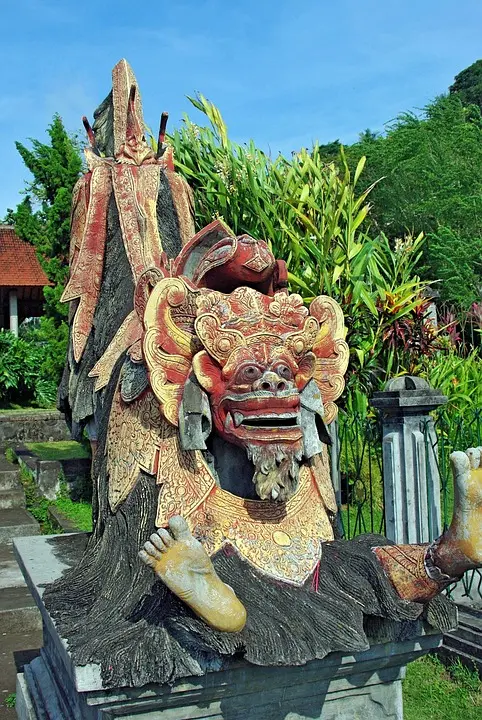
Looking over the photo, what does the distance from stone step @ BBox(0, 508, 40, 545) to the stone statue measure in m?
4.15

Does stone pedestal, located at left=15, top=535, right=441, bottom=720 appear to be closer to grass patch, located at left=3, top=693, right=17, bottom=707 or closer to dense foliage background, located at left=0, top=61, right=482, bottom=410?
grass patch, located at left=3, top=693, right=17, bottom=707

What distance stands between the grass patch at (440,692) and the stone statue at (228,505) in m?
1.20

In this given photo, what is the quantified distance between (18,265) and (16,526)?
10.9 meters

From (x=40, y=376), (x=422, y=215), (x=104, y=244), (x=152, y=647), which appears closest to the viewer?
(x=152, y=647)

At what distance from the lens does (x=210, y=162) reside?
20.3ft

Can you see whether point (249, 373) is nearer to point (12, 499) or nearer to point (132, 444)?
point (132, 444)

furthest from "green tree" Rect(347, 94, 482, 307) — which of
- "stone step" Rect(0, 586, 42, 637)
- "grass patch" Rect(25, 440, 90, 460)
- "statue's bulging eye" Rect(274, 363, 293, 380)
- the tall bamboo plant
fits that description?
"statue's bulging eye" Rect(274, 363, 293, 380)

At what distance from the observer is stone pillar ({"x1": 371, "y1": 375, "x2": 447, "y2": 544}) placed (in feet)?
12.3

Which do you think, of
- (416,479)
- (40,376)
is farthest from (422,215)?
(416,479)

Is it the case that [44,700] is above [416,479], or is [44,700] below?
below

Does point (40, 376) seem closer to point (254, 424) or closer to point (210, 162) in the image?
point (210, 162)

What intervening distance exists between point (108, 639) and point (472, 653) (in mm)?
2239

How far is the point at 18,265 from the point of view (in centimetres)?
1627

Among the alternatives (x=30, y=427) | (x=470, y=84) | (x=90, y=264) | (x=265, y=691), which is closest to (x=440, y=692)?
(x=265, y=691)
